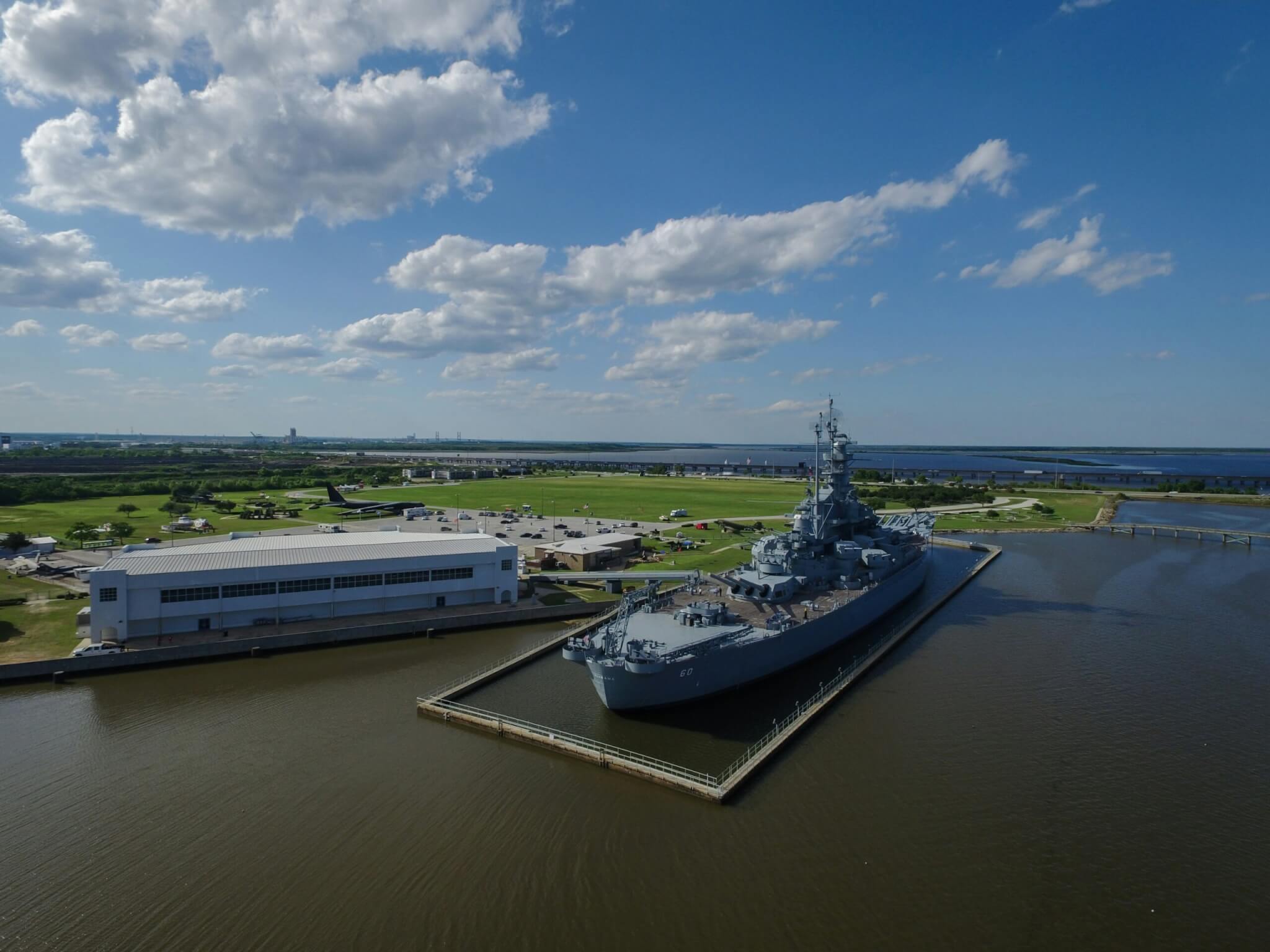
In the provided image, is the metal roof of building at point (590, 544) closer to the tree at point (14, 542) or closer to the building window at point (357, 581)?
the building window at point (357, 581)

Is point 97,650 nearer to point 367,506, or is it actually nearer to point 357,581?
point 357,581

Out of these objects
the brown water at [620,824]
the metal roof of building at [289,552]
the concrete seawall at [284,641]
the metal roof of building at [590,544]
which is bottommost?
the brown water at [620,824]

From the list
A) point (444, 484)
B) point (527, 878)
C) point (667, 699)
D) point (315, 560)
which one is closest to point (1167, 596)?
point (667, 699)

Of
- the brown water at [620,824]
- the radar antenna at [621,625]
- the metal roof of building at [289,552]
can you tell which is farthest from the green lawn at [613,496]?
the brown water at [620,824]

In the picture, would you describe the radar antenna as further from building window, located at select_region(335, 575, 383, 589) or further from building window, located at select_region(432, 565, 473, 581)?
building window, located at select_region(335, 575, 383, 589)

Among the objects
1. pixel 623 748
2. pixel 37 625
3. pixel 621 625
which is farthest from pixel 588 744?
pixel 37 625

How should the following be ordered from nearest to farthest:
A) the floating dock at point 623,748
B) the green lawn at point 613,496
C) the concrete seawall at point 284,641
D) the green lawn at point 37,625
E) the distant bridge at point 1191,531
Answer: the floating dock at point 623,748 → the concrete seawall at point 284,641 → the green lawn at point 37,625 → the distant bridge at point 1191,531 → the green lawn at point 613,496

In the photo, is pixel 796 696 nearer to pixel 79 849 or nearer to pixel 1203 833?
pixel 1203 833
